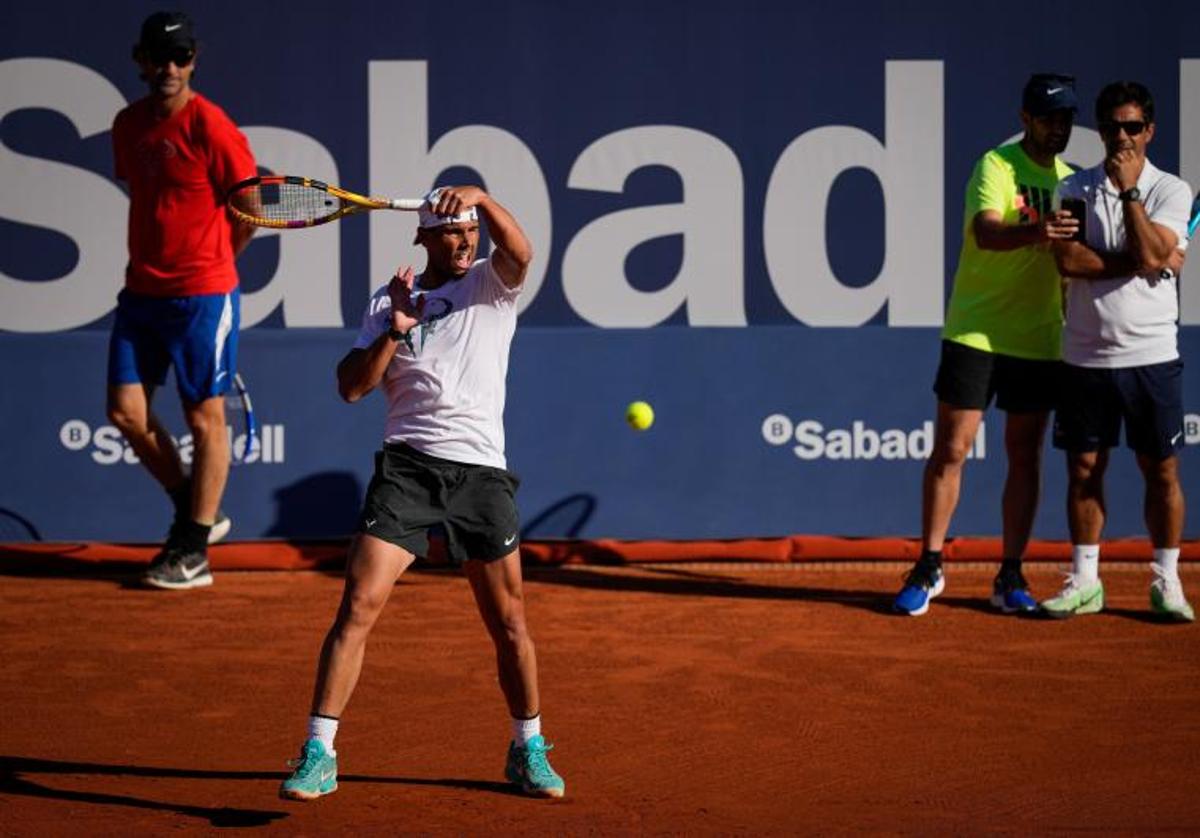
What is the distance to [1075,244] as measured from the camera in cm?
720

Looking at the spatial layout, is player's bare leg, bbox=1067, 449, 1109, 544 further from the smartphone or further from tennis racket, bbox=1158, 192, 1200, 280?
the smartphone

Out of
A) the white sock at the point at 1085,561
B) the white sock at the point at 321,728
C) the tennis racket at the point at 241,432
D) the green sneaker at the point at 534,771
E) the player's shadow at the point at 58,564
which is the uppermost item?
the tennis racket at the point at 241,432

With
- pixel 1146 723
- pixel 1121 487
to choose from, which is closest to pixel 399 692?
pixel 1146 723

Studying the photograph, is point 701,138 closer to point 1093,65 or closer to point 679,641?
point 1093,65

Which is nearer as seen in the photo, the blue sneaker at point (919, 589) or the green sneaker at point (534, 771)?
the green sneaker at point (534, 771)

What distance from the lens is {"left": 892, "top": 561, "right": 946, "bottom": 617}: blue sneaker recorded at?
7699 mm

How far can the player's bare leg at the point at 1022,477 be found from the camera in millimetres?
7688

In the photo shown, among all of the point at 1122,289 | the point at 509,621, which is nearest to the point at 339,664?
the point at 509,621

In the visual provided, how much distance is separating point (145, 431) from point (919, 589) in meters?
3.10

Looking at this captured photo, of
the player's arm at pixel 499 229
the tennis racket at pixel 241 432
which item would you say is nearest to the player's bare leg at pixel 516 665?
the player's arm at pixel 499 229

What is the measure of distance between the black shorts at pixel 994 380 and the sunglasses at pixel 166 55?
3074mm

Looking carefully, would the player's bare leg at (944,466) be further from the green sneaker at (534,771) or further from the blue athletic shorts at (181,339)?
the green sneaker at (534,771)

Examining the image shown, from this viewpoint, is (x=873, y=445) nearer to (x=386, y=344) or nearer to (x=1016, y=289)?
(x=1016, y=289)

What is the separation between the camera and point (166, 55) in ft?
25.2
